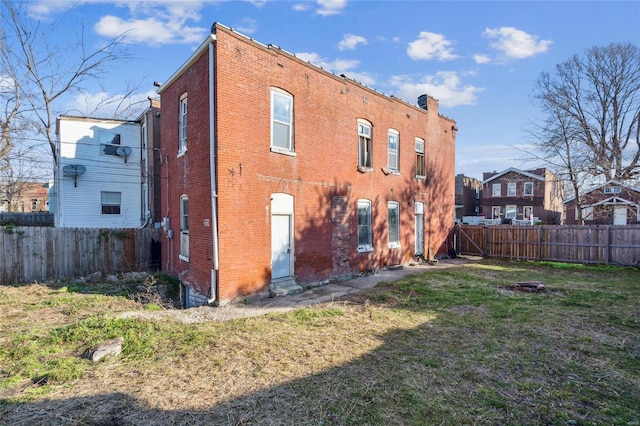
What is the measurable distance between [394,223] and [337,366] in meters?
10.4

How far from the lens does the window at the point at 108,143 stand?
16.7 m

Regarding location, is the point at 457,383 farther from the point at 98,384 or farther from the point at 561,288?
the point at 561,288

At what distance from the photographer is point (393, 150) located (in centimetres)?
1438

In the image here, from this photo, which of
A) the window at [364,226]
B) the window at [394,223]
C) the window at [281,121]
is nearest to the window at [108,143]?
the window at [281,121]

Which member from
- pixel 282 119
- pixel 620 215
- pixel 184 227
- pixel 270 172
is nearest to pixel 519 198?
pixel 620 215

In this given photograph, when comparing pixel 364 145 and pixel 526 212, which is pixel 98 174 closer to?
pixel 364 145

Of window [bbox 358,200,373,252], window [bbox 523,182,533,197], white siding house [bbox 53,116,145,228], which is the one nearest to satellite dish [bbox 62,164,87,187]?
white siding house [bbox 53,116,145,228]

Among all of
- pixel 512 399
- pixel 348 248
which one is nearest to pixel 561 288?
pixel 348 248

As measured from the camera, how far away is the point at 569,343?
5594mm

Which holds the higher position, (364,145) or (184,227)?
(364,145)

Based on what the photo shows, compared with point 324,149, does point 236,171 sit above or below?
below

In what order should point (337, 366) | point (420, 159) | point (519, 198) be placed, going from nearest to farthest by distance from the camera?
point (337, 366), point (420, 159), point (519, 198)

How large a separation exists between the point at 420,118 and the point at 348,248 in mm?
8214

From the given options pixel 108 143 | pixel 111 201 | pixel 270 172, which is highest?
pixel 108 143
